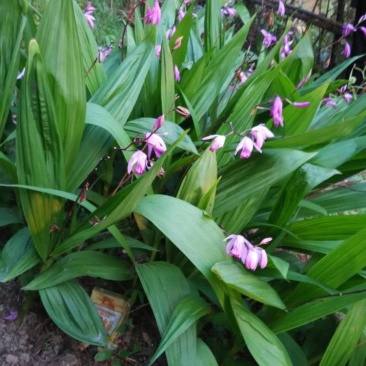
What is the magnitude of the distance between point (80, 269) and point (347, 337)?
0.70 meters

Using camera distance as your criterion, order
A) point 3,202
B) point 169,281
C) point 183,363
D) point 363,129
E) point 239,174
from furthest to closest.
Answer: point 363,129
point 3,202
point 239,174
point 169,281
point 183,363

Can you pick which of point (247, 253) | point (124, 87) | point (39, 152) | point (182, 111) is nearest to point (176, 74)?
point (124, 87)

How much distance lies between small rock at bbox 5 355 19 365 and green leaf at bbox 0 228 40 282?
9.0 inches

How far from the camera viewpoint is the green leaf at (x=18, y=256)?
4.35 ft

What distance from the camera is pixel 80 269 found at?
1.38 meters

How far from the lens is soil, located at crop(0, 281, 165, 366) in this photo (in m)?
1.42

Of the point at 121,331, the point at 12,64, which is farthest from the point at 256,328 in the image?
the point at 12,64

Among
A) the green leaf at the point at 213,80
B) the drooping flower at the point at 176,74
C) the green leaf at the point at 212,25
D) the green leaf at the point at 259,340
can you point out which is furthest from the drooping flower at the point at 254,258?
the green leaf at the point at 212,25

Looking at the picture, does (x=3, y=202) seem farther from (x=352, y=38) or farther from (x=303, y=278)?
(x=352, y=38)

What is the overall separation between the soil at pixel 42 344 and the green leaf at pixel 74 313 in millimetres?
115

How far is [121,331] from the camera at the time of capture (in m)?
1.49

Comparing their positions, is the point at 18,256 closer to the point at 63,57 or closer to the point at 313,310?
the point at 63,57

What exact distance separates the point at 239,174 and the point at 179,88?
378mm

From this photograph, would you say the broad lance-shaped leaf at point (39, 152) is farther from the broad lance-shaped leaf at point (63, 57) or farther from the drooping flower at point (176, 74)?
the drooping flower at point (176, 74)
